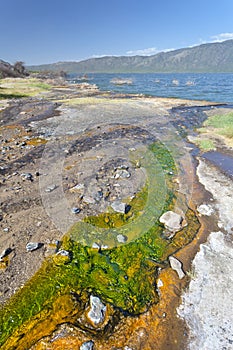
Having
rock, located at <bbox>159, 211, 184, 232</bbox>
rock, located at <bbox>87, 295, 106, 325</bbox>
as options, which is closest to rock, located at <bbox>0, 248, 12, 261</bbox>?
rock, located at <bbox>87, 295, 106, 325</bbox>

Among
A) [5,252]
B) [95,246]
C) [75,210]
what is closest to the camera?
[5,252]

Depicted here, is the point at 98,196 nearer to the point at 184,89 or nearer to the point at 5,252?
the point at 5,252

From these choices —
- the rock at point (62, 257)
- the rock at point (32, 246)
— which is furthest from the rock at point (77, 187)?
the rock at point (62, 257)

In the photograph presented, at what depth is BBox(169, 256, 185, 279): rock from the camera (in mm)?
4177

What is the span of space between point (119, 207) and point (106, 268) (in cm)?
179

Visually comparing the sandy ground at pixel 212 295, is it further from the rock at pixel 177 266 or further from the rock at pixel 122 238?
Answer: the rock at pixel 122 238

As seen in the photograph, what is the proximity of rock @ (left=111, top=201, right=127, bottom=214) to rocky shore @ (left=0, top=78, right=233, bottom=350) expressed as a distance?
0.03 metres

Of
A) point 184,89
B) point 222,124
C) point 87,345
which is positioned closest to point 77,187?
point 87,345

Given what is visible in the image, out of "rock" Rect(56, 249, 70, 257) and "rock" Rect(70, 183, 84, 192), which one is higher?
"rock" Rect(70, 183, 84, 192)

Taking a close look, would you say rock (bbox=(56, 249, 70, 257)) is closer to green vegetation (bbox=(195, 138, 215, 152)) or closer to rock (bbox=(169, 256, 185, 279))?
rock (bbox=(169, 256, 185, 279))

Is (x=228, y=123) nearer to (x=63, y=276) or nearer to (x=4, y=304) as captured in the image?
(x=63, y=276)

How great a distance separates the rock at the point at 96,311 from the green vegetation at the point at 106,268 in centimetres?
18

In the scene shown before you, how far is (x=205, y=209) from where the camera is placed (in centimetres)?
610

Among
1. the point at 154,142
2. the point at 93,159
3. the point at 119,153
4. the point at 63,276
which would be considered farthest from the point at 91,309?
the point at 154,142
